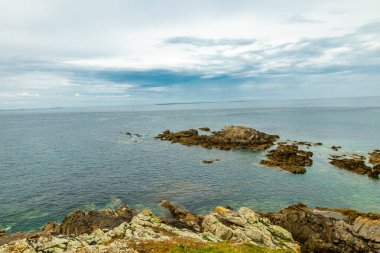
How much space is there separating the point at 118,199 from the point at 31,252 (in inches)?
1121

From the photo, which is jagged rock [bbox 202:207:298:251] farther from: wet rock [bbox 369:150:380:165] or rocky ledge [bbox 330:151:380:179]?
wet rock [bbox 369:150:380:165]

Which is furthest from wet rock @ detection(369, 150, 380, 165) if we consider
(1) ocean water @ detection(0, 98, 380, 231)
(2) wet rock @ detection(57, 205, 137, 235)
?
(2) wet rock @ detection(57, 205, 137, 235)

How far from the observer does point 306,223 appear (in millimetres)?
33688

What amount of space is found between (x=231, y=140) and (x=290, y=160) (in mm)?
32509

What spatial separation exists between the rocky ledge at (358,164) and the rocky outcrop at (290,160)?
643cm

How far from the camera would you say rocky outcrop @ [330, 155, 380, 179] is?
62281 millimetres

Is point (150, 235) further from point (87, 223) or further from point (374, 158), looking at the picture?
point (374, 158)

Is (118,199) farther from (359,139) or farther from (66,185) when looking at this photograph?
(359,139)

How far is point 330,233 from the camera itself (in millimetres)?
31297

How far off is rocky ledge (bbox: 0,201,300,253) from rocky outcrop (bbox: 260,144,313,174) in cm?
3368

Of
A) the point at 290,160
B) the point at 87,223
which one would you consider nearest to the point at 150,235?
the point at 87,223

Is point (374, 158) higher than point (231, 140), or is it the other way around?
point (231, 140)

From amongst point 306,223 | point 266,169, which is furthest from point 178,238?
point 266,169

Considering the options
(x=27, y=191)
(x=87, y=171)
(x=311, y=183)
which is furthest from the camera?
(x=87, y=171)
